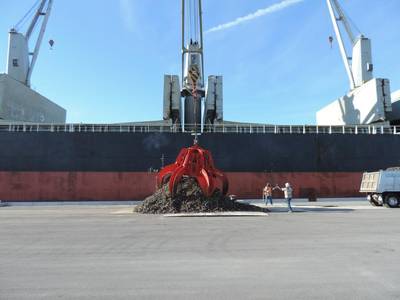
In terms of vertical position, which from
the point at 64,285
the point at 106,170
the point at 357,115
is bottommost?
the point at 64,285

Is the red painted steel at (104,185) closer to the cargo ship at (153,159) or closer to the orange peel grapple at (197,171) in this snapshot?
the cargo ship at (153,159)

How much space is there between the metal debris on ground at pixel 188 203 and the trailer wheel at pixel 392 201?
28.1ft

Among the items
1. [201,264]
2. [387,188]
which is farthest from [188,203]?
[387,188]

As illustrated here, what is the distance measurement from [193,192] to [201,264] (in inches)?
479

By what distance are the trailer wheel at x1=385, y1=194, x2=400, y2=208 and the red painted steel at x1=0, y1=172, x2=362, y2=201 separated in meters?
7.68

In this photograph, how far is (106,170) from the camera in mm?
30422

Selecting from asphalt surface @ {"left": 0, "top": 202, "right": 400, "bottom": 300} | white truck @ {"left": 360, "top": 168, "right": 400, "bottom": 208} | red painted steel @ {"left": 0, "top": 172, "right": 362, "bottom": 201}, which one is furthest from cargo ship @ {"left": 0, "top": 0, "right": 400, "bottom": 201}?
asphalt surface @ {"left": 0, "top": 202, "right": 400, "bottom": 300}

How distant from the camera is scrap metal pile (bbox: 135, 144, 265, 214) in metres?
18.0

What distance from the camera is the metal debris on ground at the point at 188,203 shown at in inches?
711

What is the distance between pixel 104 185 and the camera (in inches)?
1179

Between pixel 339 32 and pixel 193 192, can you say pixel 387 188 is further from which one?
pixel 339 32

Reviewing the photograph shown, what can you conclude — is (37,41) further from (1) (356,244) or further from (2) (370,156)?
(1) (356,244)

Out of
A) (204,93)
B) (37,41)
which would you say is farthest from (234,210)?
(37,41)

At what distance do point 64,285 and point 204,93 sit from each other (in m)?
39.9
